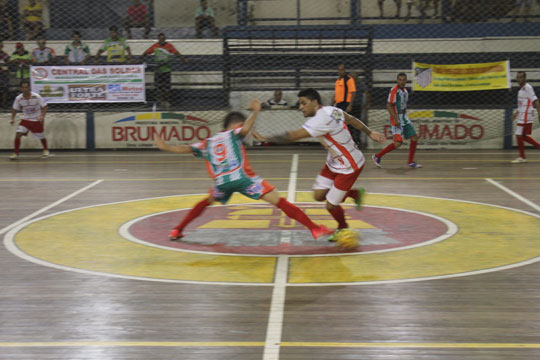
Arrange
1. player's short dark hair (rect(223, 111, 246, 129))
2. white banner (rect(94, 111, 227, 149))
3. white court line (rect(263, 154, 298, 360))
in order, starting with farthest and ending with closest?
1. white banner (rect(94, 111, 227, 149))
2. player's short dark hair (rect(223, 111, 246, 129))
3. white court line (rect(263, 154, 298, 360))

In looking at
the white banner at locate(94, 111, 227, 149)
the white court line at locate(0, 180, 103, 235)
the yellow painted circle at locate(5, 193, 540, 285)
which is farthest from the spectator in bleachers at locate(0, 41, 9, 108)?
the yellow painted circle at locate(5, 193, 540, 285)

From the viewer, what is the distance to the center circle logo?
7.65m

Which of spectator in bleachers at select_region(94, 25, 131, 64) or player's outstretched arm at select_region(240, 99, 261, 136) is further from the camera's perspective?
spectator in bleachers at select_region(94, 25, 131, 64)

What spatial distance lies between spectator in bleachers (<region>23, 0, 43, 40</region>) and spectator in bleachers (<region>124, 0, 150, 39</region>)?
9.21ft

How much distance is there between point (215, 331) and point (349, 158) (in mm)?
3225

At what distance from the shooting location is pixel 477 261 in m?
7.00

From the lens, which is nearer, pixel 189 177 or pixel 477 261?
pixel 477 261

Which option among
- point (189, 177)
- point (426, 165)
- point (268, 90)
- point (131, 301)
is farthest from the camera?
point (268, 90)

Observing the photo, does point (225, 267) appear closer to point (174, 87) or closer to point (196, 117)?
point (196, 117)

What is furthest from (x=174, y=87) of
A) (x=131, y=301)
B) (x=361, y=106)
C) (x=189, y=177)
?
(x=131, y=301)

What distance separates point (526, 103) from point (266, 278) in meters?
10.9

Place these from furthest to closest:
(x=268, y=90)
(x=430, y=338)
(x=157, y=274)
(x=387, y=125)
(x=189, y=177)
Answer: (x=268, y=90) < (x=387, y=125) < (x=189, y=177) < (x=157, y=274) < (x=430, y=338)

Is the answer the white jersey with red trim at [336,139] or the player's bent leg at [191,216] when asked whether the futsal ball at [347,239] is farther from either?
the player's bent leg at [191,216]

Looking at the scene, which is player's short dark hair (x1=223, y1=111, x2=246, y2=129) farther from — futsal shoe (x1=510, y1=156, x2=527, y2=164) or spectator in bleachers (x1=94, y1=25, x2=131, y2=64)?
spectator in bleachers (x1=94, y1=25, x2=131, y2=64)
